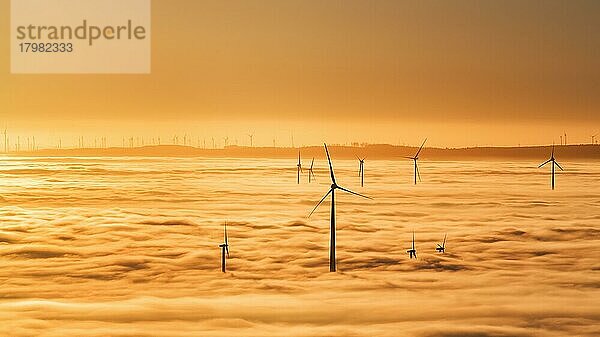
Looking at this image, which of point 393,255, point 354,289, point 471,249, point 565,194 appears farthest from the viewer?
point 565,194

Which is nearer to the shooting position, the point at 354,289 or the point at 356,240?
the point at 354,289

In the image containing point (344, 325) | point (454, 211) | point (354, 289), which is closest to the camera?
point (344, 325)

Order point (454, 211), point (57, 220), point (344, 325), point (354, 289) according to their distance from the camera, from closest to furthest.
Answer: point (344, 325) < point (354, 289) < point (57, 220) < point (454, 211)

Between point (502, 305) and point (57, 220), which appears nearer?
point (502, 305)

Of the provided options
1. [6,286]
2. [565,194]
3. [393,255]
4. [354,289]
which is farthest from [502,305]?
[565,194]

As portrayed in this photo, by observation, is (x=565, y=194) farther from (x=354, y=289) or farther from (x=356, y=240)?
(x=354, y=289)

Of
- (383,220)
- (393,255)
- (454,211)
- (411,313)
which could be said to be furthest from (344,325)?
(454,211)

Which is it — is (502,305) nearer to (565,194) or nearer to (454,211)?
(454,211)

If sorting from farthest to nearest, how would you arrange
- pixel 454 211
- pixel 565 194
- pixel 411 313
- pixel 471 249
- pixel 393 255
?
1. pixel 565 194
2. pixel 454 211
3. pixel 471 249
4. pixel 393 255
5. pixel 411 313
